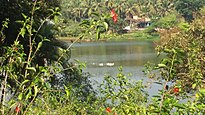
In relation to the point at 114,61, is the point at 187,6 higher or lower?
higher

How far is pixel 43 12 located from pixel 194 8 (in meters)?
71.7

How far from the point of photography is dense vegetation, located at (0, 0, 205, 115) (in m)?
2.14

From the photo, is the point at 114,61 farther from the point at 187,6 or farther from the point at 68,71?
the point at 187,6

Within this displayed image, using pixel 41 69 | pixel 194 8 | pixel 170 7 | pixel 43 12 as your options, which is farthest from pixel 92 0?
pixel 41 69

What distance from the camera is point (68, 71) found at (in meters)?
10.1

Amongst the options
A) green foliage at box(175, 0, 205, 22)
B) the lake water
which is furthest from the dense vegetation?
green foliage at box(175, 0, 205, 22)

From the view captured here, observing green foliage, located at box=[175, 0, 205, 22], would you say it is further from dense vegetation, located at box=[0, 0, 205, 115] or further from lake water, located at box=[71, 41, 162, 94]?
dense vegetation, located at box=[0, 0, 205, 115]

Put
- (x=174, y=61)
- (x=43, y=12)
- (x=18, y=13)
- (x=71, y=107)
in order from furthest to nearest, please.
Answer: (x=43, y=12) → (x=18, y=13) → (x=71, y=107) → (x=174, y=61)

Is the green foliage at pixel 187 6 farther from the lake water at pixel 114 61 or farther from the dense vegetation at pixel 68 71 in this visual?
the dense vegetation at pixel 68 71

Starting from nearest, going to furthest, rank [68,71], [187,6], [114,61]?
1. [68,71]
2. [114,61]
3. [187,6]

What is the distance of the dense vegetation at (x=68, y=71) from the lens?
214 cm

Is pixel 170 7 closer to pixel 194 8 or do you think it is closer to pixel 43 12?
pixel 194 8

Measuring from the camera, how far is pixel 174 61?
195 cm

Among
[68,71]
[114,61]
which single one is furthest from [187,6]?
[68,71]
